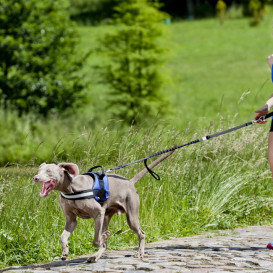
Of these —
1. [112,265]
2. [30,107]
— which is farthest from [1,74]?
[112,265]

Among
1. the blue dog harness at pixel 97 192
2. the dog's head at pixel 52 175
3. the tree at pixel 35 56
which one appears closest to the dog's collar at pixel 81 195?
the blue dog harness at pixel 97 192


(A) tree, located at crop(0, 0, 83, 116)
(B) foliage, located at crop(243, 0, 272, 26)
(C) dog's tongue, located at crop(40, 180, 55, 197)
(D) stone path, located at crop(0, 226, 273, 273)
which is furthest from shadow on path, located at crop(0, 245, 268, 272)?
(B) foliage, located at crop(243, 0, 272, 26)

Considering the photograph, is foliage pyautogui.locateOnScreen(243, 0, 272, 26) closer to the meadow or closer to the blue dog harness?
the meadow

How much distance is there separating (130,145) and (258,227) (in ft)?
5.58

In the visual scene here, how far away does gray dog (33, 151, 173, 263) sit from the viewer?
17.9ft

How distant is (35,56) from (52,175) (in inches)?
426

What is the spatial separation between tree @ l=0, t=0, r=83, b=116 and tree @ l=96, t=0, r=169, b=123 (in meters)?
2.77

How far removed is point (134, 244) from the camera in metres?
6.96

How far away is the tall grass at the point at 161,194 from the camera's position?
6703mm

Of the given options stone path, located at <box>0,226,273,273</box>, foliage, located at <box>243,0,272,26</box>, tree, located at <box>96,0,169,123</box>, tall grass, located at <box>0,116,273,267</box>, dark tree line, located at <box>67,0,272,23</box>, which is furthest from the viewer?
dark tree line, located at <box>67,0,272,23</box>

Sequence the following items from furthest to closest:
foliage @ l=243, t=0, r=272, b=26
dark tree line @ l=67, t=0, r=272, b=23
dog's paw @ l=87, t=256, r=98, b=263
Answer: dark tree line @ l=67, t=0, r=272, b=23
foliage @ l=243, t=0, r=272, b=26
dog's paw @ l=87, t=256, r=98, b=263

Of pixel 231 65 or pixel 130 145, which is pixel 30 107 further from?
pixel 231 65

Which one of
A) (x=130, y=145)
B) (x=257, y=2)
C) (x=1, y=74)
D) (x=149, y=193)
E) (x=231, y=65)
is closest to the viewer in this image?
(x=149, y=193)

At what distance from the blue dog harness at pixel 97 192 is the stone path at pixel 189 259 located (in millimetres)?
562
